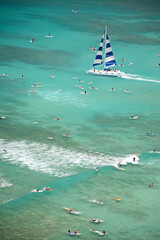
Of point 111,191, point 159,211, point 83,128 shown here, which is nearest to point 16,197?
point 111,191

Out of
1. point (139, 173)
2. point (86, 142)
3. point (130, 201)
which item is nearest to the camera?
point (130, 201)

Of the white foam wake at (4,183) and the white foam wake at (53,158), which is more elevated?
the white foam wake at (53,158)

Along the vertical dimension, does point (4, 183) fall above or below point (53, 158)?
below

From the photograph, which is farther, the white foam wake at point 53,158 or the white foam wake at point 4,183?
the white foam wake at point 53,158

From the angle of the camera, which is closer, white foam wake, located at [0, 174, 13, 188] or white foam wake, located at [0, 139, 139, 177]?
white foam wake, located at [0, 174, 13, 188]

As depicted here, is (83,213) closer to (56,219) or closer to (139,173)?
(56,219)

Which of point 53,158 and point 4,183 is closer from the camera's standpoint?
point 4,183

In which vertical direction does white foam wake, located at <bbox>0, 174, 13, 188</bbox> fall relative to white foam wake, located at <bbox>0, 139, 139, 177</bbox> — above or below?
below

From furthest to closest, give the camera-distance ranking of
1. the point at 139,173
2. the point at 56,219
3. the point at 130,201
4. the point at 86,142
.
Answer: the point at 86,142
the point at 139,173
the point at 130,201
the point at 56,219
